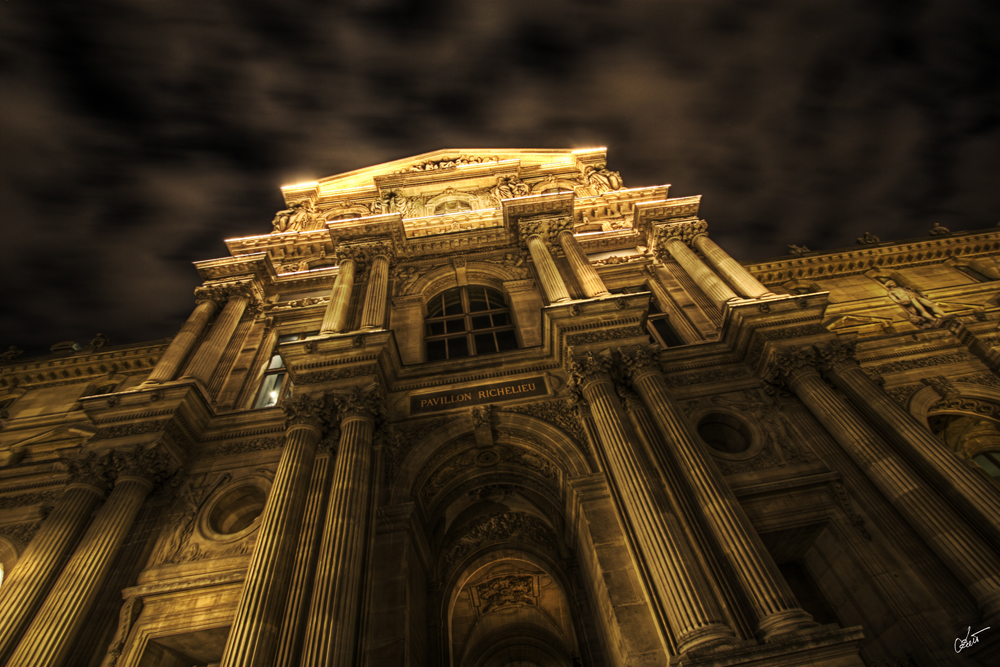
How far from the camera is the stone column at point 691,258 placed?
18.4 meters

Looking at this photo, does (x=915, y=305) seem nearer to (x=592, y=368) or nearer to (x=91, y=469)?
(x=592, y=368)

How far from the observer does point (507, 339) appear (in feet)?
65.1

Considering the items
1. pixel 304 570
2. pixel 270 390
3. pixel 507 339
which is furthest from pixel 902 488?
pixel 270 390

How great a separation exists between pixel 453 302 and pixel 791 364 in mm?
12851

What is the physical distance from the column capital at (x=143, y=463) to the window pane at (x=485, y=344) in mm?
10326

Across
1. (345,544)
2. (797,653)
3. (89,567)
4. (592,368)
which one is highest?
(592,368)

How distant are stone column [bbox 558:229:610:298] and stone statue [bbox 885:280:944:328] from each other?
1421cm

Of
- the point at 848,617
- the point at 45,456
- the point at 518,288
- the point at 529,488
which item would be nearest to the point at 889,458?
the point at 848,617

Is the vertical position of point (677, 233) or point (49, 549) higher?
point (677, 233)

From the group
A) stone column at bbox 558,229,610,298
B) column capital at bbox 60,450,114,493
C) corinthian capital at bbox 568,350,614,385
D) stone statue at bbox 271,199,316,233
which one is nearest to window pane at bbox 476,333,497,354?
stone column at bbox 558,229,610,298

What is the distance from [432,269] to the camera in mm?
22359

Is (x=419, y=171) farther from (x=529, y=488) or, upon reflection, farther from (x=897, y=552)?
(x=897, y=552)
